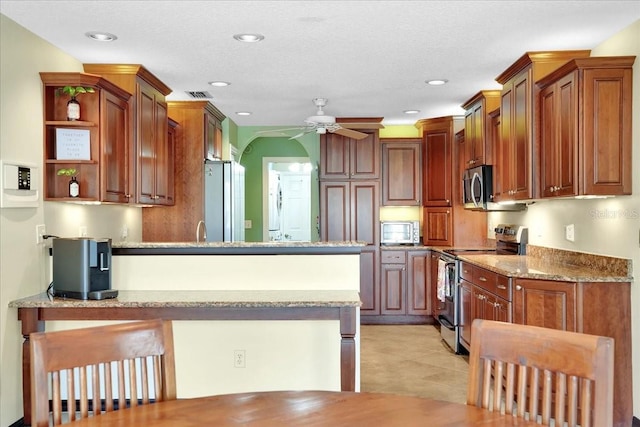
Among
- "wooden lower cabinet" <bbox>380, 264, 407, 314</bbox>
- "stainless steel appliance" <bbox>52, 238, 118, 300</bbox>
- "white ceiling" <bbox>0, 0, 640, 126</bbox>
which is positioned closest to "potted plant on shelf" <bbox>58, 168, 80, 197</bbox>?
"stainless steel appliance" <bbox>52, 238, 118, 300</bbox>

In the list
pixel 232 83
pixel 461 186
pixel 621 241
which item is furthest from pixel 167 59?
pixel 461 186

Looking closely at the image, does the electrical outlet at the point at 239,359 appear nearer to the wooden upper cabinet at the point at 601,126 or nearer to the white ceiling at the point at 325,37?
the white ceiling at the point at 325,37

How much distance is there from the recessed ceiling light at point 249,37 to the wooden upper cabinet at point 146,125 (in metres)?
1.04

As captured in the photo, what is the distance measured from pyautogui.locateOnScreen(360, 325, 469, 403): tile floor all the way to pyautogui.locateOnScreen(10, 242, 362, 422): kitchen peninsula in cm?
89

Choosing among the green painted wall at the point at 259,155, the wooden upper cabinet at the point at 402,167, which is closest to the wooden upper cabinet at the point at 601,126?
the wooden upper cabinet at the point at 402,167

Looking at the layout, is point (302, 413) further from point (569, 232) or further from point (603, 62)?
point (569, 232)

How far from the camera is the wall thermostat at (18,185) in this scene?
314 centimetres

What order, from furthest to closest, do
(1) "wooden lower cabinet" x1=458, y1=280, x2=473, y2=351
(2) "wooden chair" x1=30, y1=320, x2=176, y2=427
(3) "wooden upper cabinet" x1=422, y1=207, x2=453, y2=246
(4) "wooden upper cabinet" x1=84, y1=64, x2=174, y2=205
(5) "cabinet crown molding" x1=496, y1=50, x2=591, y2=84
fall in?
(3) "wooden upper cabinet" x1=422, y1=207, x2=453, y2=246 < (1) "wooden lower cabinet" x1=458, y1=280, x2=473, y2=351 < (4) "wooden upper cabinet" x1=84, y1=64, x2=174, y2=205 < (5) "cabinet crown molding" x1=496, y1=50, x2=591, y2=84 < (2) "wooden chair" x1=30, y1=320, x2=176, y2=427

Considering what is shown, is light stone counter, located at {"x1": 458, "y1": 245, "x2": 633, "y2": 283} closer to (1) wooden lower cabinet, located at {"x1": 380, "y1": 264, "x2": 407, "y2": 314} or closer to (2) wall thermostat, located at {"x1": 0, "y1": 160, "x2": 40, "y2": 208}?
(1) wooden lower cabinet, located at {"x1": 380, "y1": 264, "x2": 407, "y2": 314}

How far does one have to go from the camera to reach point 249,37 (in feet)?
11.8

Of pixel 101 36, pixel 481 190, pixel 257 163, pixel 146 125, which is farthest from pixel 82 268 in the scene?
pixel 257 163

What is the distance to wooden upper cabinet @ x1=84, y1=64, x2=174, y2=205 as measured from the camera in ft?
14.0

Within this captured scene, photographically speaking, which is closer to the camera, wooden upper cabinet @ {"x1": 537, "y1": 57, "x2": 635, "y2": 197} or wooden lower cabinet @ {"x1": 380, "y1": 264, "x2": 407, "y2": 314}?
wooden upper cabinet @ {"x1": 537, "y1": 57, "x2": 635, "y2": 197}

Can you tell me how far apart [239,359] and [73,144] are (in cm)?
175
